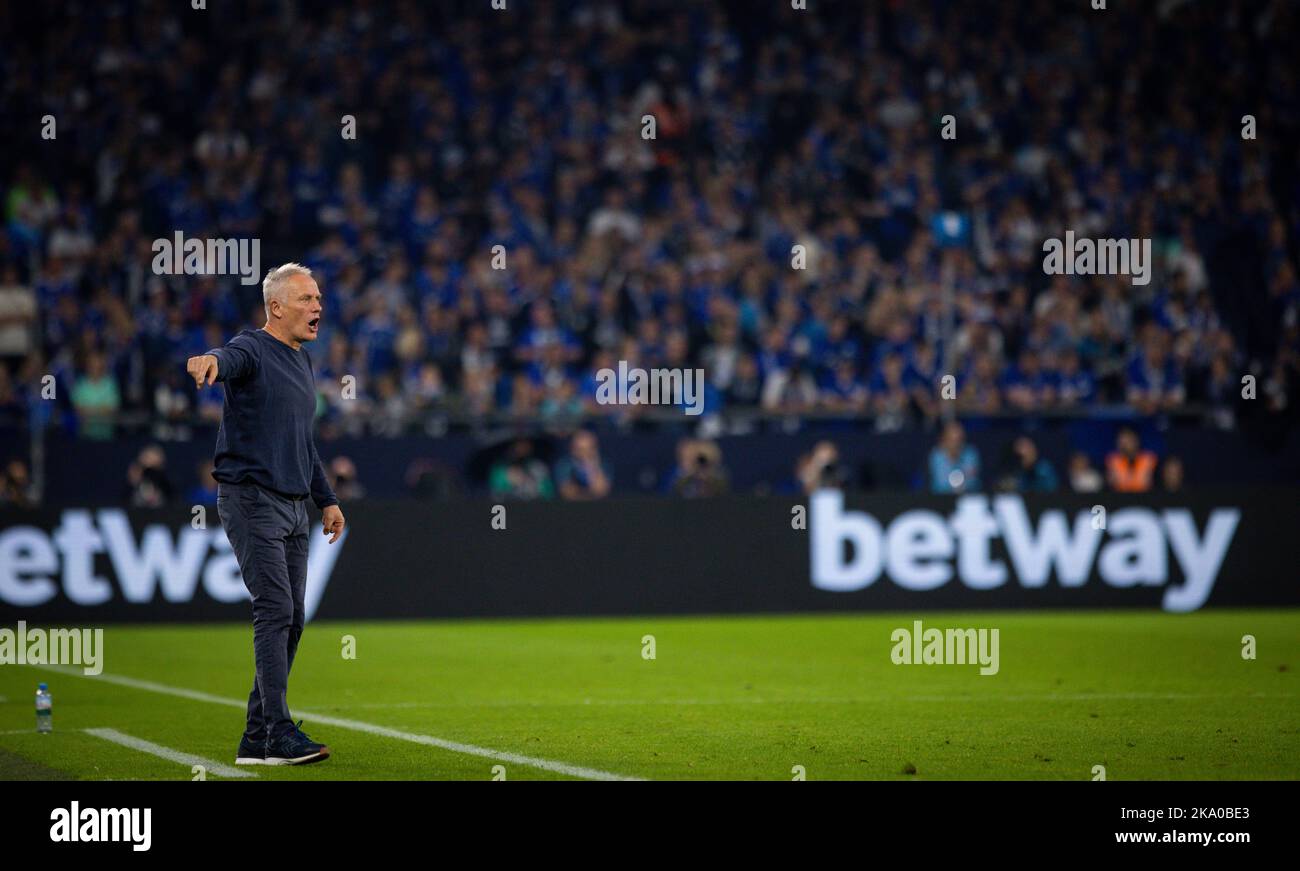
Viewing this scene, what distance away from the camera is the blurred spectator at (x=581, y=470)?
65.6ft

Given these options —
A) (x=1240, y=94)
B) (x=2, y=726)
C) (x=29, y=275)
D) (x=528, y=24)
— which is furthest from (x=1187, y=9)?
(x=2, y=726)

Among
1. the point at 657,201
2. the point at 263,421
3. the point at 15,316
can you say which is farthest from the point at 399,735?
the point at 657,201

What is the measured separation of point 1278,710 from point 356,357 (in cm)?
1325

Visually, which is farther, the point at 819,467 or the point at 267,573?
the point at 819,467

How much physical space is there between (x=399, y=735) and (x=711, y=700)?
2.63 m

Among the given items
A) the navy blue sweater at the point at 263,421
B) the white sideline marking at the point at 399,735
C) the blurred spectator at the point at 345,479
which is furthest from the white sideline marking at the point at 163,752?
the blurred spectator at the point at 345,479

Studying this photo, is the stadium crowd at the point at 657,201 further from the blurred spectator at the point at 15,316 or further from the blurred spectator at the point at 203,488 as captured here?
the blurred spectator at the point at 203,488

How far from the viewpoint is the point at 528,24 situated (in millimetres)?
27750

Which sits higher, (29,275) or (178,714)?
(29,275)

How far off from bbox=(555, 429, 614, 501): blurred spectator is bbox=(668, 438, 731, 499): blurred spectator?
→ 867 mm

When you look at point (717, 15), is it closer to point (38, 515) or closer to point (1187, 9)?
point (1187, 9)

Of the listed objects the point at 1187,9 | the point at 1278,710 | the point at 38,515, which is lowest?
the point at 1278,710

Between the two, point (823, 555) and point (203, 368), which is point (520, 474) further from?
point (203, 368)

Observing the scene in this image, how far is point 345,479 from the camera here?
19.0 meters
